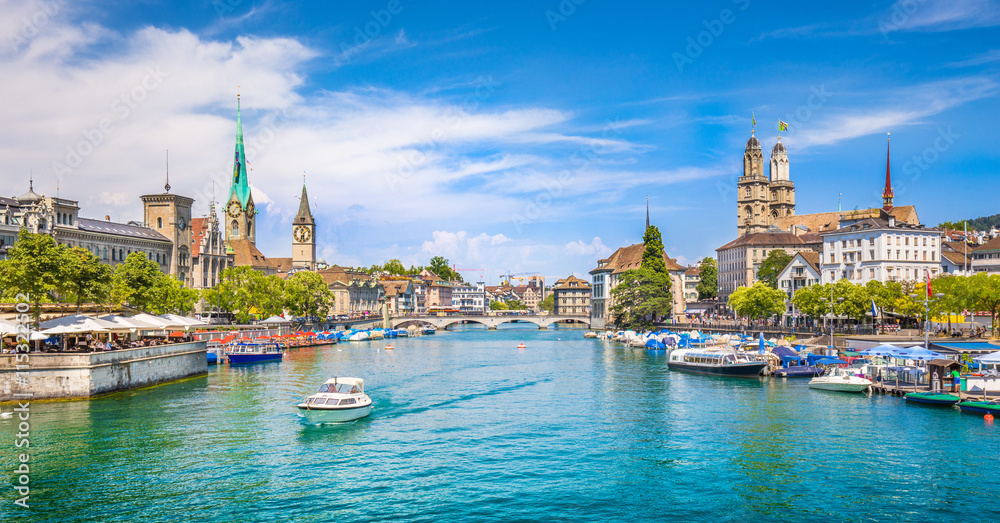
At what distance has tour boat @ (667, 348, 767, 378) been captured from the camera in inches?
2532

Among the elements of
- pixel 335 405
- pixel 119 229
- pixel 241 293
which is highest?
pixel 119 229

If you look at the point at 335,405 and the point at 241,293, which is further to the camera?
the point at 241,293

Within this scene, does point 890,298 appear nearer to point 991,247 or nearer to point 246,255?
point 991,247

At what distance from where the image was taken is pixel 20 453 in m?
32.4

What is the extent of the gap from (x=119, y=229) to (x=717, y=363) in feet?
310

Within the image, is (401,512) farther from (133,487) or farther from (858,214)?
(858,214)

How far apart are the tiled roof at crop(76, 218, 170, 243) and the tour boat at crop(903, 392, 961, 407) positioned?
104506 millimetres

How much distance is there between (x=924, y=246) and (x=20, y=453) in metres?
104

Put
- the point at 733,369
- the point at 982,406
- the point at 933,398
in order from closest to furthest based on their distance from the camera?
the point at 982,406, the point at 933,398, the point at 733,369

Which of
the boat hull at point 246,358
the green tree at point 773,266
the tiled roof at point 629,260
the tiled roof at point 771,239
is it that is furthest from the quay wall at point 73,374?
the tiled roof at point 771,239

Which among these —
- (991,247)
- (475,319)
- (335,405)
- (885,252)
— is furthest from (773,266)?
(335,405)

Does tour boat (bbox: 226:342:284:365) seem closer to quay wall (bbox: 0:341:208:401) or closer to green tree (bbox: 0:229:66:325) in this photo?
quay wall (bbox: 0:341:208:401)

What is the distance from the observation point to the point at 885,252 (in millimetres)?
99625

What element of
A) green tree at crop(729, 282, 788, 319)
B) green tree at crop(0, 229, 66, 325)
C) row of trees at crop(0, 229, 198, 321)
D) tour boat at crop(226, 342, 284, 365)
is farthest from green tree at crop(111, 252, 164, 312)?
green tree at crop(729, 282, 788, 319)
